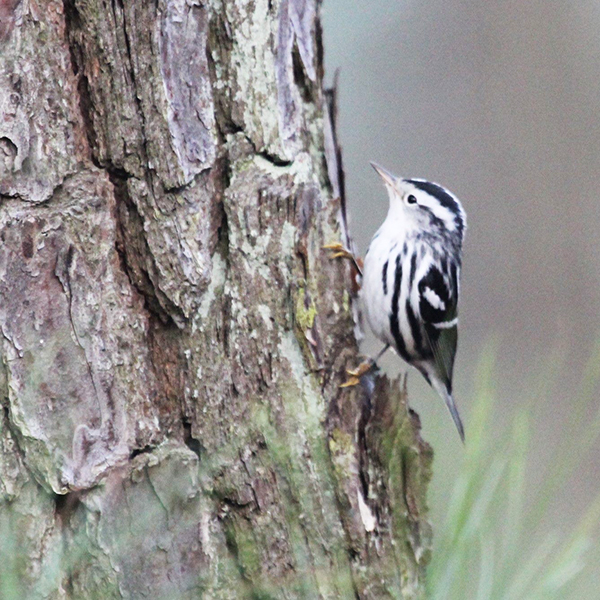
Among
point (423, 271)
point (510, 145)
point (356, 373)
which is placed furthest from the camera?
point (510, 145)

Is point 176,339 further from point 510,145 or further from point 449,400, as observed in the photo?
point 510,145

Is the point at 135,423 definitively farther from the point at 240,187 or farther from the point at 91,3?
the point at 91,3

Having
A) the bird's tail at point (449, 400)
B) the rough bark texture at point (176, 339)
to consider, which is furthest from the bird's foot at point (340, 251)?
the bird's tail at point (449, 400)

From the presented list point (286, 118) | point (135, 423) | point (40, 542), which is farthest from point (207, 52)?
point (40, 542)

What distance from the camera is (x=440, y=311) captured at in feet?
12.2

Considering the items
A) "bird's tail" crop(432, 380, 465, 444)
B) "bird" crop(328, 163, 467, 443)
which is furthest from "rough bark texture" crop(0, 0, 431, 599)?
"bird's tail" crop(432, 380, 465, 444)

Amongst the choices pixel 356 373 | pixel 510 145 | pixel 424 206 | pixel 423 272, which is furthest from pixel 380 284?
pixel 510 145

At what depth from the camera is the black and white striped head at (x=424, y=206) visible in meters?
3.77

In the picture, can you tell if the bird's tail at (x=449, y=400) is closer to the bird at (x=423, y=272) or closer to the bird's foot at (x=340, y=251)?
the bird at (x=423, y=272)

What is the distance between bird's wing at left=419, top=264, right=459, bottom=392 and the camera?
3.69m

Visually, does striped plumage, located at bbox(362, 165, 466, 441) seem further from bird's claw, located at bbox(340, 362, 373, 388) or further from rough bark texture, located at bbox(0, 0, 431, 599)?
rough bark texture, located at bbox(0, 0, 431, 599)

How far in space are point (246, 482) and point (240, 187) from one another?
83cm

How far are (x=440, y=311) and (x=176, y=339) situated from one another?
180cm

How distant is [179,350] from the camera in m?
2.22
